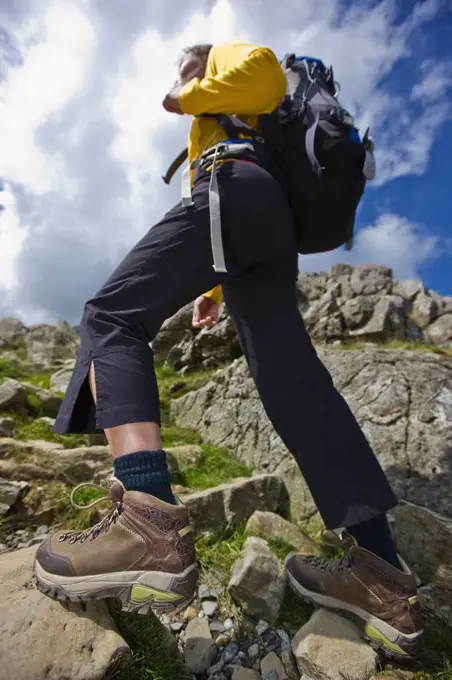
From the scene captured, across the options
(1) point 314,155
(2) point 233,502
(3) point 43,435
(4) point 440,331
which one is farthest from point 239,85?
(4) point 440,331

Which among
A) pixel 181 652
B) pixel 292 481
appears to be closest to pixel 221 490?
pixel 292 481

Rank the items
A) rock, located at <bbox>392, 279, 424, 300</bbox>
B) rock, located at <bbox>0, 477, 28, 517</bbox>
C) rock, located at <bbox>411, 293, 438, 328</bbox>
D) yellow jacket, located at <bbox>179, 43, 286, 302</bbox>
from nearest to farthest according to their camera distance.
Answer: yellow jacket, located at <bbox>179, 43, 286, 302</bbox> < rock, located at <bbox>0, 477, 28, 517</bbox> < rock, located at <bbox>411, 293, 438, 328</bbox> < rock, located at <bbox>392, 279, 424, 300</bbox>

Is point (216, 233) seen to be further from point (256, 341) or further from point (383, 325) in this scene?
point (383, 325)

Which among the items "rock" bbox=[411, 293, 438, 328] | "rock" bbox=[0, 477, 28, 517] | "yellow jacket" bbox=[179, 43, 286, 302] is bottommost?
"rock" bbox=[0, 477, 28, 517]

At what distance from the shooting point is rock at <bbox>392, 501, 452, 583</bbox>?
2.92 meters

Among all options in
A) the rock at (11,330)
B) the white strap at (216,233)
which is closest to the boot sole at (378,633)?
the white strap at (216,233)

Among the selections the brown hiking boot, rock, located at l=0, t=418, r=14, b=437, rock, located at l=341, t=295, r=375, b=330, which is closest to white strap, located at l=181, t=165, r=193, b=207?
the brown hiking boot

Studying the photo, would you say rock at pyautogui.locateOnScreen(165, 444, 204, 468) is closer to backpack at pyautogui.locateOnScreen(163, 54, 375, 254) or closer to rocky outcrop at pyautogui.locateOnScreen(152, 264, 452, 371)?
backpack at pyautogui.locateOnScreen(163, 54, 375, 254)

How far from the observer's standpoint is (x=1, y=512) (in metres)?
3.11

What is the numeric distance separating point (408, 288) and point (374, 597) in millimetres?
51361

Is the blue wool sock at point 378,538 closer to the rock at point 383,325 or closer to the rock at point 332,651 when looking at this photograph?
the rock at point 332,651

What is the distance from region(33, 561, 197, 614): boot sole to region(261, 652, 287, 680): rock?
2.47ft

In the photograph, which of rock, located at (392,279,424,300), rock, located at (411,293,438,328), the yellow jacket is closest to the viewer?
the yellow jacket

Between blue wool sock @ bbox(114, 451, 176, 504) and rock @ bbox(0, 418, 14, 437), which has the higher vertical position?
rock @ bbox(0, 418, 14, 437)
